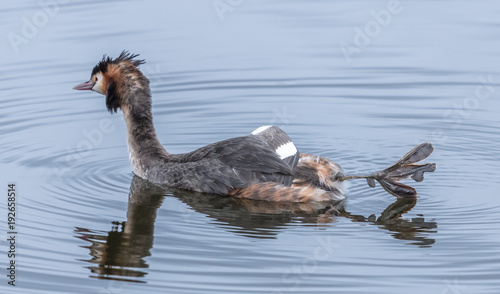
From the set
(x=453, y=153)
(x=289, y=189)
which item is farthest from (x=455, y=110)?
(x=289, y=189)

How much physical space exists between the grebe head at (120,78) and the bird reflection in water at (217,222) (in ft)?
3.75

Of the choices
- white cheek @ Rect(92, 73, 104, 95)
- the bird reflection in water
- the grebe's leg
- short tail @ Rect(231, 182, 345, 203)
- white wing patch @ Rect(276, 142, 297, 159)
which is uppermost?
white cheek @ Rect(92, 73, 104, 95)

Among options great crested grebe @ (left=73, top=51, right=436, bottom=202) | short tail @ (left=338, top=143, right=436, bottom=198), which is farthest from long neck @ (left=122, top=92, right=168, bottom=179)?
short tail @ (left=338, top=143, right=436, bottom=198)

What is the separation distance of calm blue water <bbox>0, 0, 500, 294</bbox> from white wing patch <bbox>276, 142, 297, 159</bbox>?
0.60m

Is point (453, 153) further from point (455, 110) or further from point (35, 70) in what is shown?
point (35, 70)

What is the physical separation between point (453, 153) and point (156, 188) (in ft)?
10.0

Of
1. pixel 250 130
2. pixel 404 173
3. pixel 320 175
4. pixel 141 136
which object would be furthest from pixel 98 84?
pixel 404 173

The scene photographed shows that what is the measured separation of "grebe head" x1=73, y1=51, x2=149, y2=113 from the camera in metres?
9.25

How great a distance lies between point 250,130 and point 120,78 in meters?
1.83

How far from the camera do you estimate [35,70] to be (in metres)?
12.7

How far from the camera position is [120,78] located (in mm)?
9258

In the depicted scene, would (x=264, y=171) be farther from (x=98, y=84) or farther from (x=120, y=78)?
(x=98, y=84)

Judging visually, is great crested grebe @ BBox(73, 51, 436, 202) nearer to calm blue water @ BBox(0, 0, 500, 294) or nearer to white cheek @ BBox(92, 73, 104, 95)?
calm blue water @ BBox(0, 0, 500, 294)

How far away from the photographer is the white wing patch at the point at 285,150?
27.6 ft
